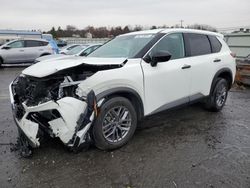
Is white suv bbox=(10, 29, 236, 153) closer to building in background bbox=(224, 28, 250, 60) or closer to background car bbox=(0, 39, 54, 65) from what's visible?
building in background bbox=(224, 28, 250, 60)

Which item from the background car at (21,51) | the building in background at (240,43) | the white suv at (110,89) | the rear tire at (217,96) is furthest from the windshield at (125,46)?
the background car at (21,51)

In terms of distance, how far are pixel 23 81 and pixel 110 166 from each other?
1815 millimetres

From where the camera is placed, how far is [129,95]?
142 inches

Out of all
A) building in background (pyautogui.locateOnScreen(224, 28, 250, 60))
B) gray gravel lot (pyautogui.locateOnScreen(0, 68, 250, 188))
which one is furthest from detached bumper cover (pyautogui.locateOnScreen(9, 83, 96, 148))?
building in background (pyautogui.locateOnScreen(224, 28, 250, 60))

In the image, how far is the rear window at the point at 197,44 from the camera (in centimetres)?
460

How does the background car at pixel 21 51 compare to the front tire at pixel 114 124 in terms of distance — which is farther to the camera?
the background car at pixel 21 51

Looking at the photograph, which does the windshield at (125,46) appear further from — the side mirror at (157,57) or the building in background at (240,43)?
the building in background at (240,43)

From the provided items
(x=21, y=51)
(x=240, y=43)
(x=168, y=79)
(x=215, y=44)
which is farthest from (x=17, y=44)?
(x=168, y=79)

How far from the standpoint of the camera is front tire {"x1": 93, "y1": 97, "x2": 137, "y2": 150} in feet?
10.9

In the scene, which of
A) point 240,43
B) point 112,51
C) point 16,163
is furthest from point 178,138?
point 240,43

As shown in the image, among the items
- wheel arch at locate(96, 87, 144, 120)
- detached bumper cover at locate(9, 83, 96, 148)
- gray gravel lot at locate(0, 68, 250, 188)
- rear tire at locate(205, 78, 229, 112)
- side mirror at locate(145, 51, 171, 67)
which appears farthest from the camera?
rear tire at locate(205, 78, 229, 112)

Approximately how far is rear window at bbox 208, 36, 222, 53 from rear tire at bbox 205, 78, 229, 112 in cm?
66

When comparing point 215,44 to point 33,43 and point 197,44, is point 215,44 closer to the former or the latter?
point 197,44

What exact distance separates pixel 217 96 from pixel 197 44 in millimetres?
1307
